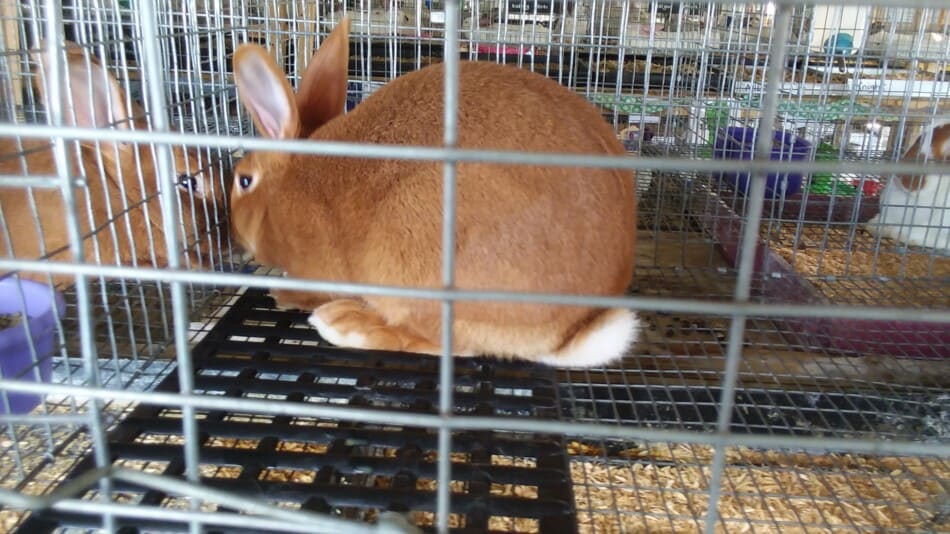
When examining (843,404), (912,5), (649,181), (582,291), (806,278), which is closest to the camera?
(912,5)

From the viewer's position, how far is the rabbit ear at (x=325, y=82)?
1.71m

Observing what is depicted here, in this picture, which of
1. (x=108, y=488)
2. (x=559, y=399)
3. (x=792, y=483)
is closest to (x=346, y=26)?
(x=559, y=399)

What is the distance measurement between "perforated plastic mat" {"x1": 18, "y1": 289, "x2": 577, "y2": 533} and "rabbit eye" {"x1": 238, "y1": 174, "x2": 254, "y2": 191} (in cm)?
37

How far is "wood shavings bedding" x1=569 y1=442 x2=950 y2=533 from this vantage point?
125 cm

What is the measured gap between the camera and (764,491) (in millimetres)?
1360

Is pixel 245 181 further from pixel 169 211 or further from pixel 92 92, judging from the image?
pixel 169 211

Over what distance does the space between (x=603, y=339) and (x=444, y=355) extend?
28.9 inches

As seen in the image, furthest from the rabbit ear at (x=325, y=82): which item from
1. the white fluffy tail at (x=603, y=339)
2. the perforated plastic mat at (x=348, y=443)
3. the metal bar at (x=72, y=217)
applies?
the metal bar at (x=72, y=217)

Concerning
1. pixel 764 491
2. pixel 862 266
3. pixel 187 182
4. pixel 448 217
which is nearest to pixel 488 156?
pixel 448 217

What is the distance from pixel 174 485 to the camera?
67 cm

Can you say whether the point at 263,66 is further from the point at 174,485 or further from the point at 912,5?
the point at 912,5

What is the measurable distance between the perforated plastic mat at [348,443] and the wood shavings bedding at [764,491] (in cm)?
19

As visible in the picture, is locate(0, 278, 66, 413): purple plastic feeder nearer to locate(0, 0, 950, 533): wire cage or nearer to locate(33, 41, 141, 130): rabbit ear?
locate(0, 0, 950, 533): wire cage

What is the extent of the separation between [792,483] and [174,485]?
1.20 meters
